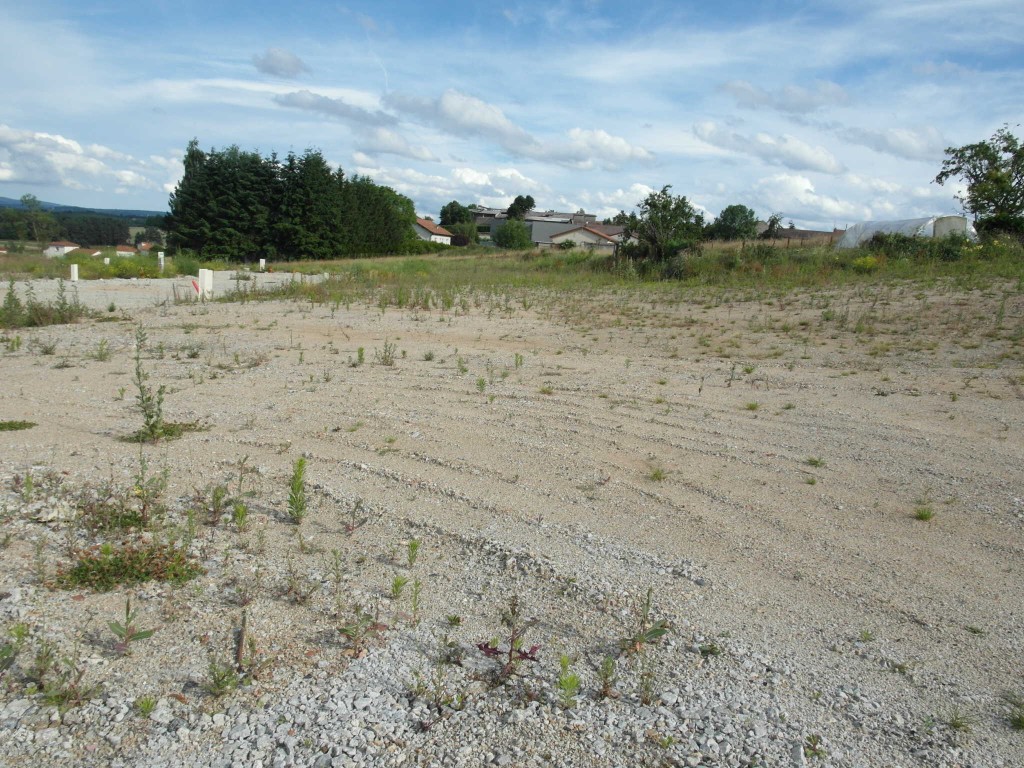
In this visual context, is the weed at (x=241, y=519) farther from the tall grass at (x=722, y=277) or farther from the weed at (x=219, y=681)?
the tall grass at (x=722, y=277)

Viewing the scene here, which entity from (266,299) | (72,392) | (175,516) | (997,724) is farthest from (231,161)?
(997,724)

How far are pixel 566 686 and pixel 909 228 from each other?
2494cm

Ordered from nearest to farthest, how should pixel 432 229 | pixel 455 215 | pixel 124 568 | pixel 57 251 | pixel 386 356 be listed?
1. pixel 124 568
2. pixel 386 356
3. pixel 57 251
4. pixel 432 229
5. pixel 455 215

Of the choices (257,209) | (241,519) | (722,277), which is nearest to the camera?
(241,519)

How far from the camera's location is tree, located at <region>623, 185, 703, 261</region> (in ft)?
85.4

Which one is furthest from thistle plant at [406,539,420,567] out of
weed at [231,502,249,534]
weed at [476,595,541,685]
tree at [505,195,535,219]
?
tree at [505,195,535,219]

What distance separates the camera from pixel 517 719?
2773 mm

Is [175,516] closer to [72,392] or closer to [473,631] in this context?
[473,631]

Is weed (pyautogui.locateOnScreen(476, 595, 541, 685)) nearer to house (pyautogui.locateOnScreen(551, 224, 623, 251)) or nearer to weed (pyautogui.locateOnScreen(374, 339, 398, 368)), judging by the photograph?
weed (pyautogui.locateOnScreen(374, 339, 398, 368))

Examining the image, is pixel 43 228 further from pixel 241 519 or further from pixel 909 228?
pixel 241 519

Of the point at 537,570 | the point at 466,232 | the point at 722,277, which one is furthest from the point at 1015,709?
the point at 466,232

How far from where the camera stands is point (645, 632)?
3.30 m

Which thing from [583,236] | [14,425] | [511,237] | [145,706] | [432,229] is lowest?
[145,706]

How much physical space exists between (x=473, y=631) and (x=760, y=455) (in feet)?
10.1
